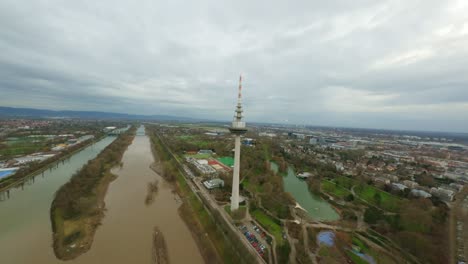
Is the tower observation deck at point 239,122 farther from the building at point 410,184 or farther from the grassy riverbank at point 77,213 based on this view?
the building at point 410,184

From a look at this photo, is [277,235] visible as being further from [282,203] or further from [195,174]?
[195,174]

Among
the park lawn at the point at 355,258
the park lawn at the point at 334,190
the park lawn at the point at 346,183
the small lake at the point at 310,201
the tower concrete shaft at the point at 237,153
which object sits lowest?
the small lake at the point at 310,201

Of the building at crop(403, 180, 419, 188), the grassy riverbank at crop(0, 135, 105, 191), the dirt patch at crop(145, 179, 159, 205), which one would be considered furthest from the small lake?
the grassy riverbank at crop(0, 135, 105, 191)

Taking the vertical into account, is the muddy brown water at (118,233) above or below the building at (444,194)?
below

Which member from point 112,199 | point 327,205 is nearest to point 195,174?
point 112,199

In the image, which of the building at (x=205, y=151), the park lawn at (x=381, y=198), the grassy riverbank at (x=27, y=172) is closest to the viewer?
the park lawn at (x=381, y=198)

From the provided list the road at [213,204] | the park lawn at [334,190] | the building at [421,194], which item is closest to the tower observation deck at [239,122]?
the road at [213,204]
